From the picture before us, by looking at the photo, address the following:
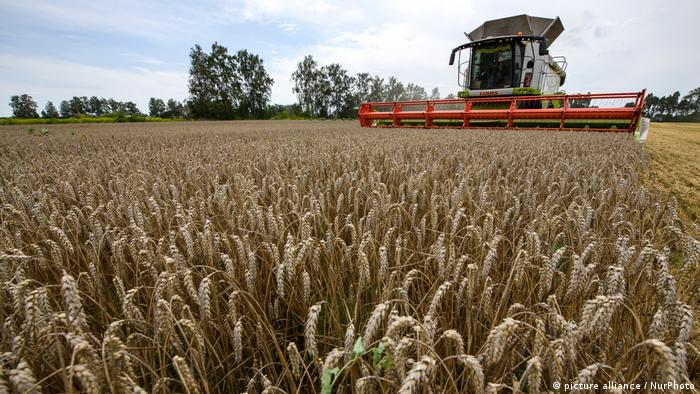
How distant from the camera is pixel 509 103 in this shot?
11609 mm

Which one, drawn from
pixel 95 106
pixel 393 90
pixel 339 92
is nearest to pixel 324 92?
pixel 339 92

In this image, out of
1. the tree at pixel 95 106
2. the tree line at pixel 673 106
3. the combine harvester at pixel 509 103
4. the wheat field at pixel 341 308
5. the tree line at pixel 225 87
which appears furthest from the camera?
the tree at pixel 95 106

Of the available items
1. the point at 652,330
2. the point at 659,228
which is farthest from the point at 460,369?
the point at 659,228

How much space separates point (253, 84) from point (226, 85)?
5.11 metres

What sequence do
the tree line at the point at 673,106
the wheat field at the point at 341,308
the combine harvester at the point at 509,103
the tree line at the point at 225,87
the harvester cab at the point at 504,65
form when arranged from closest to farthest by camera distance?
the wheat field at the point at 341,308 → the combine harvester at the point at 509,103 → the harvester cab at the point at 504,65 → the tree line at the point at 225,87 → the tree line at the point at 673,106

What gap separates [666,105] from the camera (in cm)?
7400

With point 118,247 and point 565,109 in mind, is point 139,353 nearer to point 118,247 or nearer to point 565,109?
point 118,247

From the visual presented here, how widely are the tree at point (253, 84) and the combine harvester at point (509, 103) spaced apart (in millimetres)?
52659

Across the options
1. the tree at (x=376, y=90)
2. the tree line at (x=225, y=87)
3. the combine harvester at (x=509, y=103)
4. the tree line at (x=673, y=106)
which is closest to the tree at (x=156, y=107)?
the tree line at (x=225, y=87)

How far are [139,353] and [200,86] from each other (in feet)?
219

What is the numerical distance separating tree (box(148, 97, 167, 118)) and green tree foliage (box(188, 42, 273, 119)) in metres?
32.5

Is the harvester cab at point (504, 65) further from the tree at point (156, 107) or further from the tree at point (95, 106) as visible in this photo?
the tree at point (95, 106)

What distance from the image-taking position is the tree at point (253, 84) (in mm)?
60312

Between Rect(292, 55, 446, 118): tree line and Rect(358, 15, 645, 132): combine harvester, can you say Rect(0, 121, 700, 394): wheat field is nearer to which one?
Rect(358, 15, 645, 132): combine harvester
